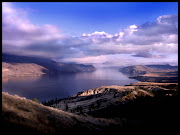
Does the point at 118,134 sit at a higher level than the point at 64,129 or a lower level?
lower

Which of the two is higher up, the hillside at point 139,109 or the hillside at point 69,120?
the hillside at point 69,120

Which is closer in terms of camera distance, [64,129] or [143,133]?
[64,129]

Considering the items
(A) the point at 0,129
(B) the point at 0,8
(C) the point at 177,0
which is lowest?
(A) the point at 0,129

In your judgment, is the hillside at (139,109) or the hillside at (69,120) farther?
the hillside at (139,109)

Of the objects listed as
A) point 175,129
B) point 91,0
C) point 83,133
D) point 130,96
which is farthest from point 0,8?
point 130,96

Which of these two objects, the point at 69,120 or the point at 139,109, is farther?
the point at 139,109

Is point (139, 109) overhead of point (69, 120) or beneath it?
beneath

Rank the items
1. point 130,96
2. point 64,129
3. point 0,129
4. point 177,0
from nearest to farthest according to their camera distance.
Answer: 1. point 177,0
2. point 0,129
3. point 64,129
4. point 130,96

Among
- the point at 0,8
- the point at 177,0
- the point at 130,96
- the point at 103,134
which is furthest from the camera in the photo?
the point at 130,96

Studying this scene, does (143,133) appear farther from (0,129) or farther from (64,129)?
(0,129)

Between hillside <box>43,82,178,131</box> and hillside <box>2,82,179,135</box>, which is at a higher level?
hillside <box>2,82,179,135</box>

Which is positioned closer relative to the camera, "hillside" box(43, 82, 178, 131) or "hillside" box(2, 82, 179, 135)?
"hillside" box(2, 82, 179, 135)
